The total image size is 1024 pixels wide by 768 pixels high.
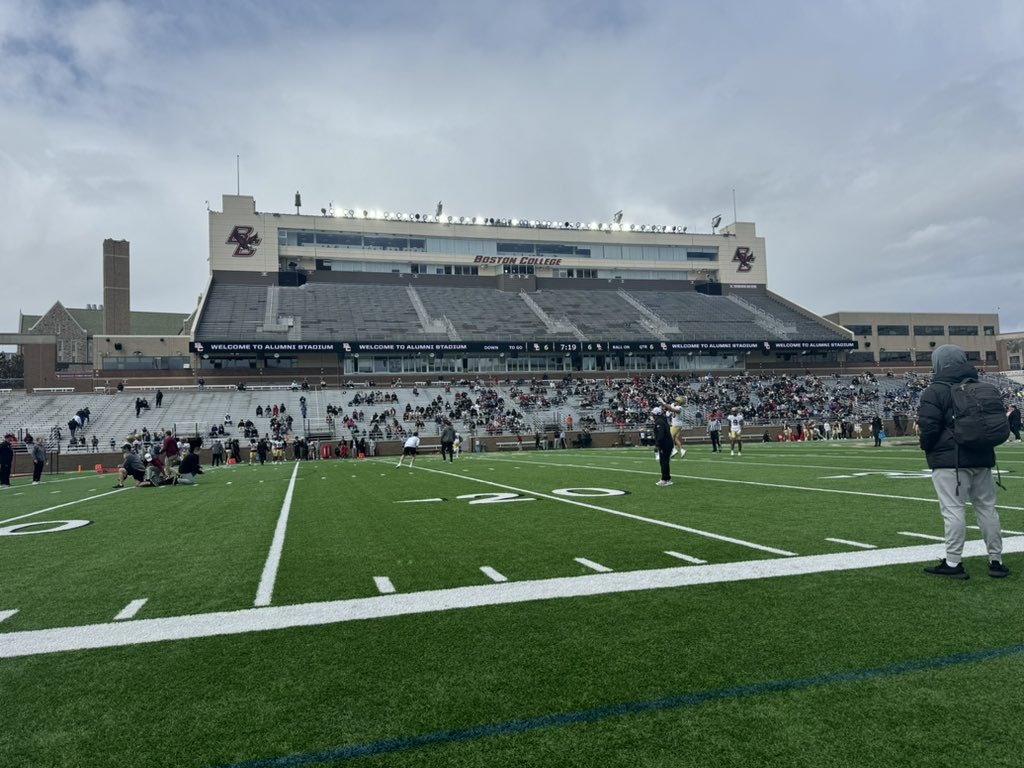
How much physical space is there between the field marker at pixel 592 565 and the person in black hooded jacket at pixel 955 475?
254cm

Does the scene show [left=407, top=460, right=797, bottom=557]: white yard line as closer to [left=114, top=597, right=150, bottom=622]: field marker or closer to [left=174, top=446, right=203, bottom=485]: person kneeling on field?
[left=114, top=597, right=150, bottom=622]: field marker

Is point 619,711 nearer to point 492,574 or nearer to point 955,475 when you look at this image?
point 492,574

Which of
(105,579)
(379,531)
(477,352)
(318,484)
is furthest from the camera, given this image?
(477,352)

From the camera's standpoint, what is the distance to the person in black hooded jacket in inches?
198

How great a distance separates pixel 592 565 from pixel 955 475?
300 cm

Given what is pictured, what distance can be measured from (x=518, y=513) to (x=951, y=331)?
235 feet

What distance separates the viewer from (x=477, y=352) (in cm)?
5106

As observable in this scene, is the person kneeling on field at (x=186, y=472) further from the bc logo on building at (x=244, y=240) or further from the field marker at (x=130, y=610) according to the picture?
the bc logo on building at (x=244, y=240)

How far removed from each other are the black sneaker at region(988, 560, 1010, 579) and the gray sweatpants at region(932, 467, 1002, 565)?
40 mm

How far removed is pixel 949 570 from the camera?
199 inches

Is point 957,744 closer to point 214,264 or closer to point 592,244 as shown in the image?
point 214,264

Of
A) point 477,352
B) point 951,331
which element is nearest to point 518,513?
point 477,352

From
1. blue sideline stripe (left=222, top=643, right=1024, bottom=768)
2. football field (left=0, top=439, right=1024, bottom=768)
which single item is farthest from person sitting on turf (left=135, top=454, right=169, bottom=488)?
blue sideline stripe (left=222, top=643, right=1024, bottom=768)

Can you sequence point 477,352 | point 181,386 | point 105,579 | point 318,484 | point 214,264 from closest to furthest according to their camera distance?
point 105,579 → point 318,484 → point 181,386 → point 477,352 → point 214,264
